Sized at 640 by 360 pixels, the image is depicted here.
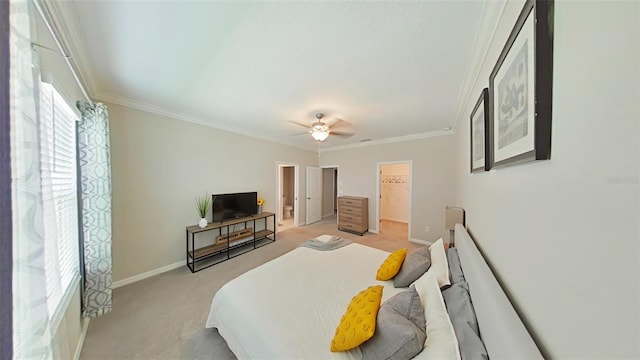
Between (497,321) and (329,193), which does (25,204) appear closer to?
(497,321)

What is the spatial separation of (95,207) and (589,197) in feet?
10.6

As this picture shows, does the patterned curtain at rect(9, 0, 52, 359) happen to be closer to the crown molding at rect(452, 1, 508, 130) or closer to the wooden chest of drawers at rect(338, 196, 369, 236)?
the crown molding at rect(452, 1, 508, 130)

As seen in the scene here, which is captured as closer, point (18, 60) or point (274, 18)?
point (18, 60)

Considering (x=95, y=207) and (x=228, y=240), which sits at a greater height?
(x=95, y=207)

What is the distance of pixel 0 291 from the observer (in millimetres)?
522

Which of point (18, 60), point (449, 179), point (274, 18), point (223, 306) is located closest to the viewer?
point (18, 60)

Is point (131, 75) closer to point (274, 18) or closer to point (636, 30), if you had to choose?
point (274, 18)

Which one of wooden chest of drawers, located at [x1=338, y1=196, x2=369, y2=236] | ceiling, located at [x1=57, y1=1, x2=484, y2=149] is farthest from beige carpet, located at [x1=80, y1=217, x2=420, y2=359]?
wooden chest of drawers, located at [x1=338, y1=196, x2=369, y2=236]

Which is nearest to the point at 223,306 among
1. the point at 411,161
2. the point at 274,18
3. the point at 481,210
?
the point at 274,18

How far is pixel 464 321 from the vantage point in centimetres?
111

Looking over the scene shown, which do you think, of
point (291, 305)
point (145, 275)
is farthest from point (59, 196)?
point (291, 305)

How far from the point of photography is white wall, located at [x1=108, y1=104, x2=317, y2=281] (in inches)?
102

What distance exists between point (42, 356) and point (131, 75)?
7.52ft

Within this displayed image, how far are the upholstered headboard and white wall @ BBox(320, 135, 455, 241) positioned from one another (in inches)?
126
